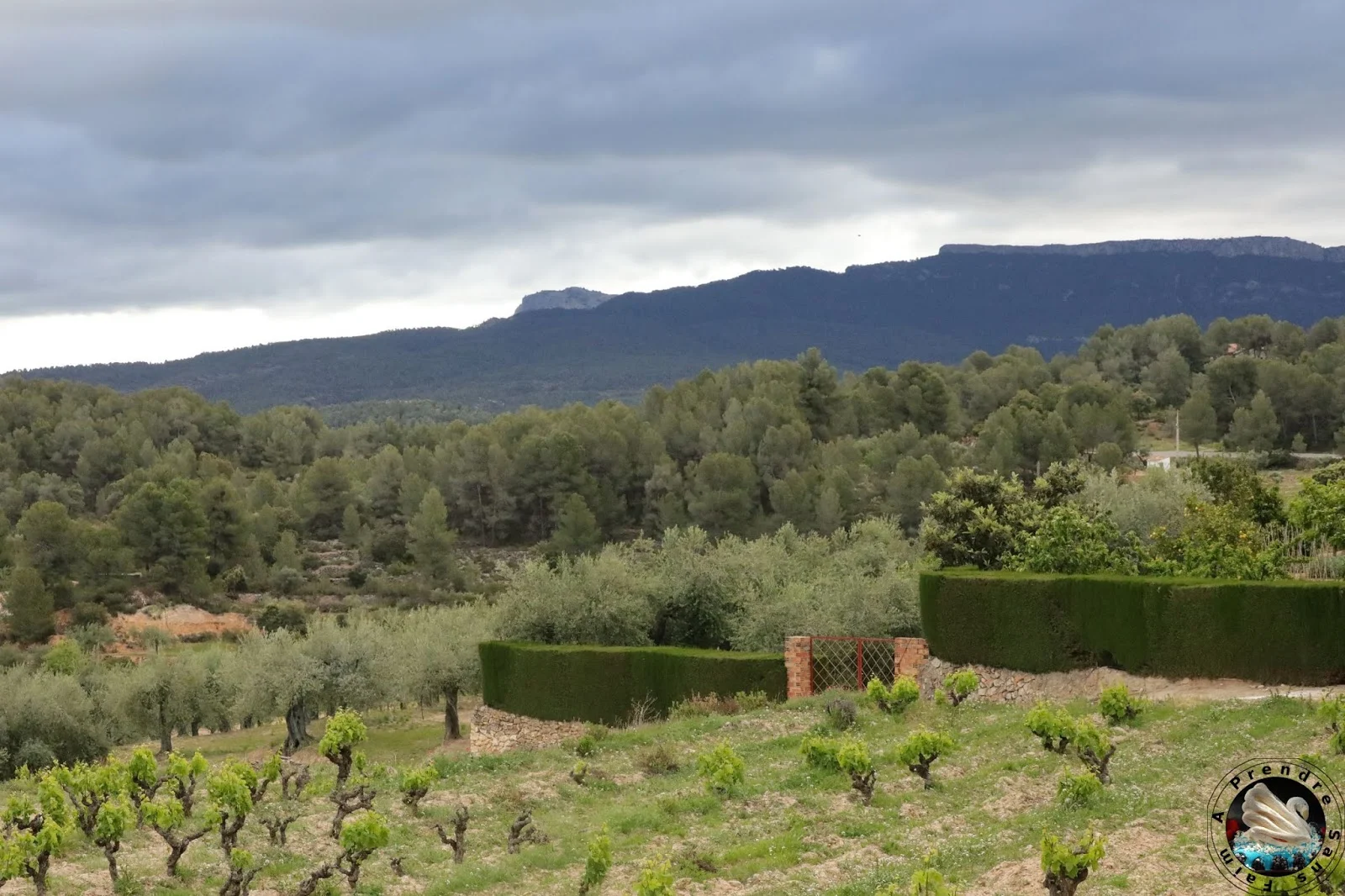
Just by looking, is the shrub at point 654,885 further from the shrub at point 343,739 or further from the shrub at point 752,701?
the shrub at point 752,701

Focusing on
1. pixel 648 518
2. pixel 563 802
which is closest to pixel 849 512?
pixel 648 518

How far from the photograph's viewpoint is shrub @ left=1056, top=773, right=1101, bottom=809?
14.5 metres

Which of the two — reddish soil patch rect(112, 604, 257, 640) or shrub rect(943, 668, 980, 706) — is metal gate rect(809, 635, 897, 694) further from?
reddish soil patch rect(112, 604, 257, 640)

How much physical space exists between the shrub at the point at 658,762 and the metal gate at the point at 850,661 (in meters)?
5.66

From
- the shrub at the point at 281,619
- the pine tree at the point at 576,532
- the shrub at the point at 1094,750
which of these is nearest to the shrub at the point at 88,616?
the shrub at the point at 281,619

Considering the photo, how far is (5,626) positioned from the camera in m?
66.5

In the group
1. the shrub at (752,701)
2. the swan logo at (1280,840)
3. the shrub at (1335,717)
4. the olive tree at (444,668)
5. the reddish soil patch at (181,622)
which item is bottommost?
the reddish soil patch at (181,622)

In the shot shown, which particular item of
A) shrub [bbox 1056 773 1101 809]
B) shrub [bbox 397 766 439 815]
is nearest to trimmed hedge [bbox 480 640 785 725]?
shrub [bbox 397 766 439 815]

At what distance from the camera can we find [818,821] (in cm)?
1620

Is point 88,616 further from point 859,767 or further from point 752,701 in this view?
point 859,767

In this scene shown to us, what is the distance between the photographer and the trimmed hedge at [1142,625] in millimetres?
19531

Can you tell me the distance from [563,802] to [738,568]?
15.5m

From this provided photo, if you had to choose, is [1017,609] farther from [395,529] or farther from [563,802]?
[395,529]

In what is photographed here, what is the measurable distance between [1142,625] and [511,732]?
603 inches
